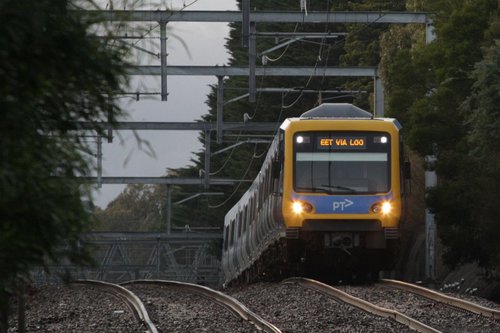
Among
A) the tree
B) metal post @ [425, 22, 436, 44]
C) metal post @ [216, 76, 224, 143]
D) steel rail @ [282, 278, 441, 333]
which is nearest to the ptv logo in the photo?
steel rail @ [282, 278, 441, 333]

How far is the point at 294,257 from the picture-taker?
87.9ft

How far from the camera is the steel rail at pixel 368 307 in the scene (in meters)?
16.4

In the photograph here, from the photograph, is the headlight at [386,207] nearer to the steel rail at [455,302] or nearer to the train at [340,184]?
the train at [340,184]

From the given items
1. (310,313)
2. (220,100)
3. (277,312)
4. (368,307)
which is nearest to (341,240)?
(277,312)

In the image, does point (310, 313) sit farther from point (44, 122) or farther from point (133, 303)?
point (44, 122)

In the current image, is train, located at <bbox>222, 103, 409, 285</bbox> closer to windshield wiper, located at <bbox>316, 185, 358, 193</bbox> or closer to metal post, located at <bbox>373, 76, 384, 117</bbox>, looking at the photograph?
windshield wiper, located at <bbox>316, 185, 358, 193</bbox>

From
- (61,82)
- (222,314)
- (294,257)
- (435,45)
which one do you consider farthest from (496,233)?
(61,82)

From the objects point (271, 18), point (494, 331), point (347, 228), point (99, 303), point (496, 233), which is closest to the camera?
point (494, 331)

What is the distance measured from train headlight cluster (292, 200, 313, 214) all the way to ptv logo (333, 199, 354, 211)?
445 millimetres

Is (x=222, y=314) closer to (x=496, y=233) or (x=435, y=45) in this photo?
(x=496, y=233)

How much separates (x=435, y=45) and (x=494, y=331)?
20.4 m

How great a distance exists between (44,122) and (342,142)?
59.0 ft

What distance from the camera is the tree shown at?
7516mm

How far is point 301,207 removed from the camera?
1017 inches
